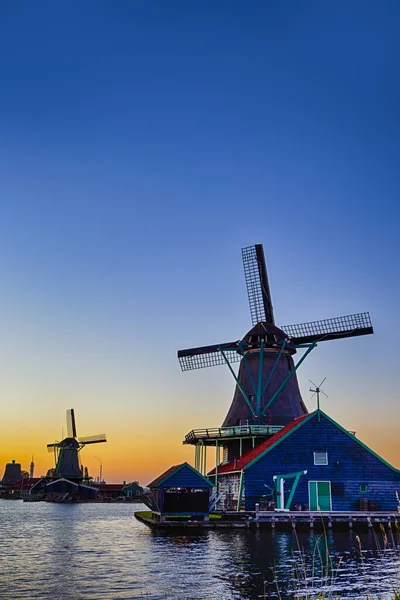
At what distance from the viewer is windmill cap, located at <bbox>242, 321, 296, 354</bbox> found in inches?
1794

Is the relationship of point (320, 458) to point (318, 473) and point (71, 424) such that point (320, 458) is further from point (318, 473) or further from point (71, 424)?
point (71, 424)

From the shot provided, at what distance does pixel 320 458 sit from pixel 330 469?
0.83 metres

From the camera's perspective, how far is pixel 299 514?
34.1m

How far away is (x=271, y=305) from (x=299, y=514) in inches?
758

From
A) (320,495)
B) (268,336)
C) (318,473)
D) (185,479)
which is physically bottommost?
(320,495)

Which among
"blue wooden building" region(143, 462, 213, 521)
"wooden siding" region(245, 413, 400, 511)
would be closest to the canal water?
"blue wooden building" region(143, 462, 213, 521)

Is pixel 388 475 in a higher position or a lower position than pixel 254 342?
lower

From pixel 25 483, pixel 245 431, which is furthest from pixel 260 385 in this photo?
pixel 25 483

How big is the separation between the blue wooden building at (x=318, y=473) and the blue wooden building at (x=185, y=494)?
2397 millimetres

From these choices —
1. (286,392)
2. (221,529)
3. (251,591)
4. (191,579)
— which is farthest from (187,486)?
(251,591)

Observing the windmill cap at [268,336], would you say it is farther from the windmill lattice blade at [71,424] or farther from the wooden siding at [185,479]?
the windmill lattice blade at [71,424]

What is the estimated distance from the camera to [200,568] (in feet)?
69.6

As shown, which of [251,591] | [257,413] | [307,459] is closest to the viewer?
[251,591]

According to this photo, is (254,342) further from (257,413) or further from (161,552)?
(161,552)
